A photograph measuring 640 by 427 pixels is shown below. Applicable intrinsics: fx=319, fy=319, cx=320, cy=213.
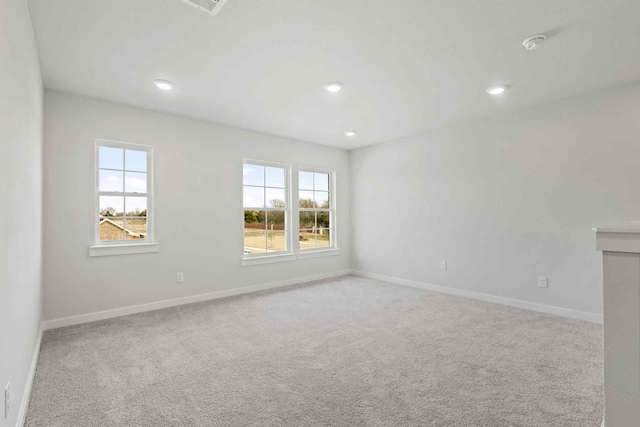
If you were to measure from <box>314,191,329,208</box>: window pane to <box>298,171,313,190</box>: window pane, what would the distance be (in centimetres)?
20

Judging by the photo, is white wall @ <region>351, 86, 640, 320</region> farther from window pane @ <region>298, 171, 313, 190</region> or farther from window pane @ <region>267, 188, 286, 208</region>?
window pane @ <region>267, 188, 286, 208</region>

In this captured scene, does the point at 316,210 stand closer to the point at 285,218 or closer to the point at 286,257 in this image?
the point at 285,218

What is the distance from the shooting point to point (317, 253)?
18.7ft

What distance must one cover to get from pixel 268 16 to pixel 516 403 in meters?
2.93

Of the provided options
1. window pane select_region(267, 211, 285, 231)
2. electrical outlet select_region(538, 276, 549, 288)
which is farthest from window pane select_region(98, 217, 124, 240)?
electrical outlet select_region(538, 276, 549, 288)

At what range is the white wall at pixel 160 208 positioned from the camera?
335cm

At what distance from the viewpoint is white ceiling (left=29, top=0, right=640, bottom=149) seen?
208 centimetres

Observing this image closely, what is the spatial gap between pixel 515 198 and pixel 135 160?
4769 mm

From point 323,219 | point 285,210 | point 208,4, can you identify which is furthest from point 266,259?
point 208,4

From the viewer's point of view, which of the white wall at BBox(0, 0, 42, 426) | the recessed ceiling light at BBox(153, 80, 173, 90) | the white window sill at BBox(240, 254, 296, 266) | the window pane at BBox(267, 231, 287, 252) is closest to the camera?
the white wall at BBox(0, 0, 42, 426)

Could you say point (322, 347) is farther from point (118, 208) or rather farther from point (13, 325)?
point (118, 208)

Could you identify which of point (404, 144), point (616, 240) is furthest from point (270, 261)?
point (616, 240)

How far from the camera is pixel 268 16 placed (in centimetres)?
214

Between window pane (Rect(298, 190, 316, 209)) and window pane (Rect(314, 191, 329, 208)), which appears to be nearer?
window pane (Rect(298, 190, 316, 209))
